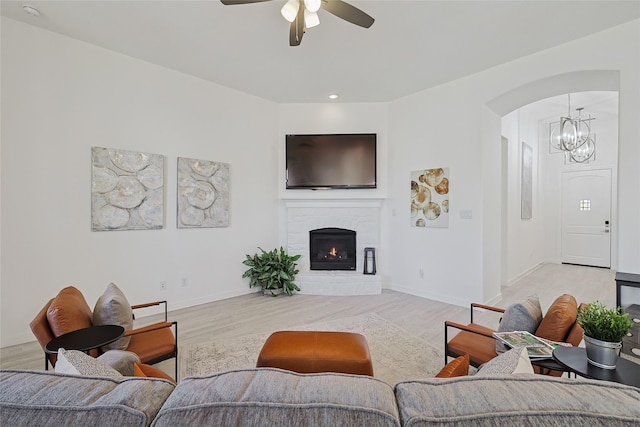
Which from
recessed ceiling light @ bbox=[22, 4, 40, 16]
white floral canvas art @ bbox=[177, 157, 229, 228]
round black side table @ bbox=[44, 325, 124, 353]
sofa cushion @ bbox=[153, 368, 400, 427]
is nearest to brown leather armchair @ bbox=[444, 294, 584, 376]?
sofa cushion @ bbox=[153, 368, 400, 427]

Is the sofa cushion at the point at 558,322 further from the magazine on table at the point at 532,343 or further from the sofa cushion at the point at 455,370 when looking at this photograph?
the sofa cushion at the point at 455,370

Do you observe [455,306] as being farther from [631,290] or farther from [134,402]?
[134,402]

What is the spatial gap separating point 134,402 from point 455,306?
4.32 metres

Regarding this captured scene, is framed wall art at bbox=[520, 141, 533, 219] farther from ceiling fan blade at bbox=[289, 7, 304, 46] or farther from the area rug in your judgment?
ceiling fan blade at bbox=[289, 7, 304, 46]

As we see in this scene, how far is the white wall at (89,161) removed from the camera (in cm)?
287

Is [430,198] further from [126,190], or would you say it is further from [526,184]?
[126,190]

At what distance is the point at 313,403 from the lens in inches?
25.5

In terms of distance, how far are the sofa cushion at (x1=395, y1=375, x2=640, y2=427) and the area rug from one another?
1797 millimetres

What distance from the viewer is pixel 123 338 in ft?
6.56

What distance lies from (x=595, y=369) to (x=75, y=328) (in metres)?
2.98

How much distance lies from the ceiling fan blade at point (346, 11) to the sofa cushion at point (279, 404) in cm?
245

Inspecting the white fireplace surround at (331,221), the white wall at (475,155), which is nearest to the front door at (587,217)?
the white wall at (475,155)

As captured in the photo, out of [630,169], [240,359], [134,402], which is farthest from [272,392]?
[630,169]

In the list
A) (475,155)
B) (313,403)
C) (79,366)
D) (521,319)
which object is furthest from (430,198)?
(79,366)
